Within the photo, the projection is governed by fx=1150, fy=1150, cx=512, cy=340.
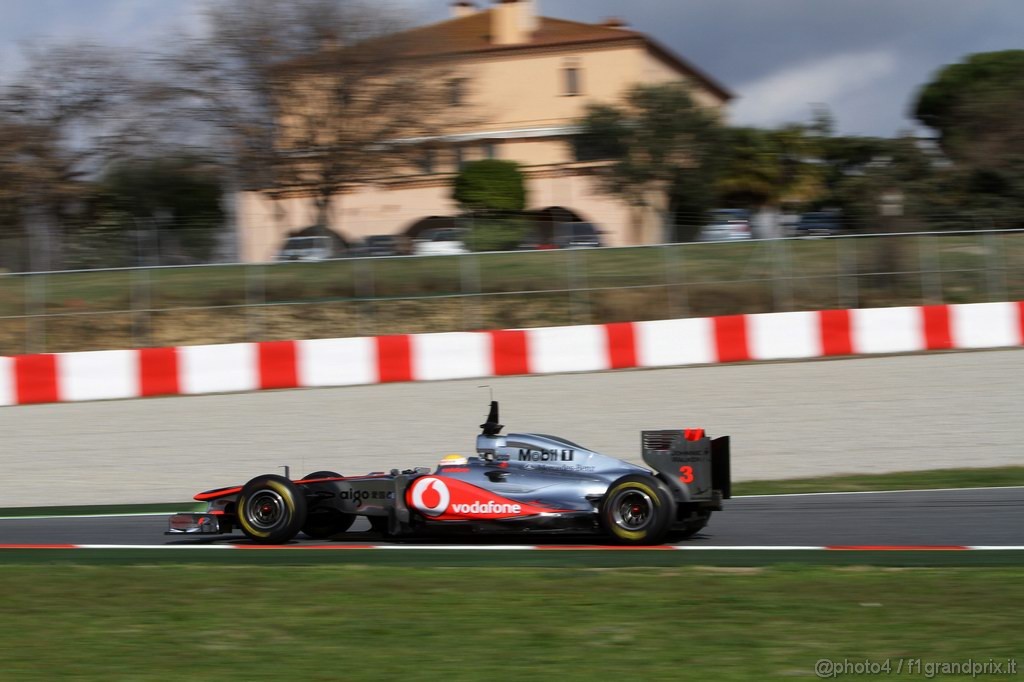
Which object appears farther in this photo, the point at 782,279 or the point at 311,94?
the point at 311,94

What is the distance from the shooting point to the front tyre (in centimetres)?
759

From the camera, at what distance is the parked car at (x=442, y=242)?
18.6 m

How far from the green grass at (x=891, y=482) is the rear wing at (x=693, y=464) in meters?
2.58

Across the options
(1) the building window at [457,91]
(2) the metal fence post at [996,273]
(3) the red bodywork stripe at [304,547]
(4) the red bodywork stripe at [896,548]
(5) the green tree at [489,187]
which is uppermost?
(1) the building window at [457,91]

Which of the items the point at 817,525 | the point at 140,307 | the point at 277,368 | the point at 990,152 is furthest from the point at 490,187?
the point at 817,525

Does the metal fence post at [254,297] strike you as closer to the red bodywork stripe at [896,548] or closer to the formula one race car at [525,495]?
the formula one race car at [525,495]

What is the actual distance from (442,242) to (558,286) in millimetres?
2302

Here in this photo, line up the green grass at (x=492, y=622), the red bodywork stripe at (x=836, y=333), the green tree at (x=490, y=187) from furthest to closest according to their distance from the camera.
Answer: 1. the green tree at (x=490, y=187)
2. the red bodywork stripe at (x=836, y=333)
3. the green grass at (x=492, y=622)

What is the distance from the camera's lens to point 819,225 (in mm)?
20375

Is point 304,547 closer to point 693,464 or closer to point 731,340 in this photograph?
point 693,464

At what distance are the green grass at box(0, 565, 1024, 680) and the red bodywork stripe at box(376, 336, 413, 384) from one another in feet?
27.5

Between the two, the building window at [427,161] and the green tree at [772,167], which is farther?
the green tree at [772,167]

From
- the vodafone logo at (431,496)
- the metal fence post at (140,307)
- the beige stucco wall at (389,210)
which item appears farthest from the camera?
the beige stucco wall at (389,210)

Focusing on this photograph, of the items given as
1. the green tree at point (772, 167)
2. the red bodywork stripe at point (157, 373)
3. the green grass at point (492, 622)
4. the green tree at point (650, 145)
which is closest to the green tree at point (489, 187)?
the green tree at point (650, 145)
